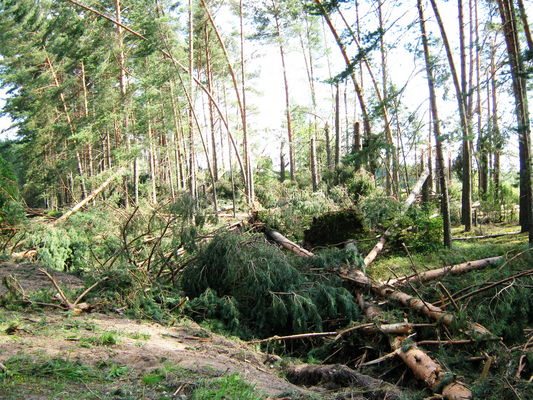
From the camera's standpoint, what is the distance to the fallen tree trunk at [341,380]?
360 cm

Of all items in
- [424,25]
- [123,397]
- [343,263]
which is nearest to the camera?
[123,397]

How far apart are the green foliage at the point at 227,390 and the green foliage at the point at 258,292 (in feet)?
8.32

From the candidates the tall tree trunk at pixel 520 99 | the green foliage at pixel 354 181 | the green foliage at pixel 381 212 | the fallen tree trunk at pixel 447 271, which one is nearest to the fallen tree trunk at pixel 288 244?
the fallen tree trunk at pixel 447 271

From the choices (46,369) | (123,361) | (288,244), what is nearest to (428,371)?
(123,361)

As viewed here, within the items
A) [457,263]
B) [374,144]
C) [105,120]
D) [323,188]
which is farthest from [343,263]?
[105,120]

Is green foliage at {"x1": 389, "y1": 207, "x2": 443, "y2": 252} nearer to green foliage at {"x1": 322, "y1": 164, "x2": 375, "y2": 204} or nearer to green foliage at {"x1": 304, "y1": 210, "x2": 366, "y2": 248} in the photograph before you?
green foliage at {"x1": 304, "y1": 210, "x2": 366, "y2": 248}

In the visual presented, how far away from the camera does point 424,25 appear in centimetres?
986

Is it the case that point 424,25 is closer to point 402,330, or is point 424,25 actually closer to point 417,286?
point 417,286

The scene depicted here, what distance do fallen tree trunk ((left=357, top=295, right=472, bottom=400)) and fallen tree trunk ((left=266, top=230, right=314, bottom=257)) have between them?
364 centimetres

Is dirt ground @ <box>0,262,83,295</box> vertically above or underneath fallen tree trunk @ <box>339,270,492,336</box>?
above

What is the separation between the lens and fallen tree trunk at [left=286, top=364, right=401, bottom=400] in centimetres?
360

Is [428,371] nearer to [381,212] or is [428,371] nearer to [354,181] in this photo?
[381,212]

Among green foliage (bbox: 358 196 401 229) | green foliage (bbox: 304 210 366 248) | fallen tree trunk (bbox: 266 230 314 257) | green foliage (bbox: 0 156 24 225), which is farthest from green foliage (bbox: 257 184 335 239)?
green foliage (bbox: 0 156 24 225)

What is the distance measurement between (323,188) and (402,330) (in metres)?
9.71
